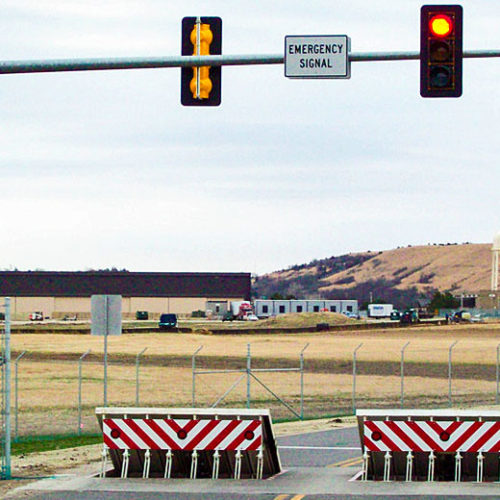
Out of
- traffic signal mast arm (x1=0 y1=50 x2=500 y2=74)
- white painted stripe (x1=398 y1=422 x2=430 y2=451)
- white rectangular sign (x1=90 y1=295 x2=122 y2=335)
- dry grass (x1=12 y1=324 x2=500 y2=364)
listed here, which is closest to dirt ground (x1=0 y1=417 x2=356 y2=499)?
white rectangular sign (x1=90 y1=295 x2=122 y2=335)

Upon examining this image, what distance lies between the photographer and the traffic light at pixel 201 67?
1658 centimetres

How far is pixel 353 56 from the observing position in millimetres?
16641

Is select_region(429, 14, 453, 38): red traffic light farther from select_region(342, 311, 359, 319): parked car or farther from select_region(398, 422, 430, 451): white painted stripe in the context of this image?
select_region(342, 311, 359, 319): parked car

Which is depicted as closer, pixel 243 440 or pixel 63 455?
pixel 243 440

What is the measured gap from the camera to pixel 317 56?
54.9ft

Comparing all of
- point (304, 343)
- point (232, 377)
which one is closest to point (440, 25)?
point (232, 377)

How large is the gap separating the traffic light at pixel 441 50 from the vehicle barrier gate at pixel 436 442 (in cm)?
546

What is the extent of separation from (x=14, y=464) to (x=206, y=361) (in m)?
39.8

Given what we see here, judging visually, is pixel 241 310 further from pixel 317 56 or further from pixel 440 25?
pixel 440 25

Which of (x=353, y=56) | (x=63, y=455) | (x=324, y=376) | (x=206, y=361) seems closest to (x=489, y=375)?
(x=324, y=376)

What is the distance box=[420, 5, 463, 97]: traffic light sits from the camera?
1627 cm

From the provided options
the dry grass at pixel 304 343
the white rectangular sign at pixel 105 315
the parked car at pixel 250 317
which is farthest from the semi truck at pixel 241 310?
the white rectangular sign at pixel 105 315

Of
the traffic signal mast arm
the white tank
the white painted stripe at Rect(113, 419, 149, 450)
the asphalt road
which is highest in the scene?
the white tank

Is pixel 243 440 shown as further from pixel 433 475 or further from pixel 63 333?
pixel 63 333
